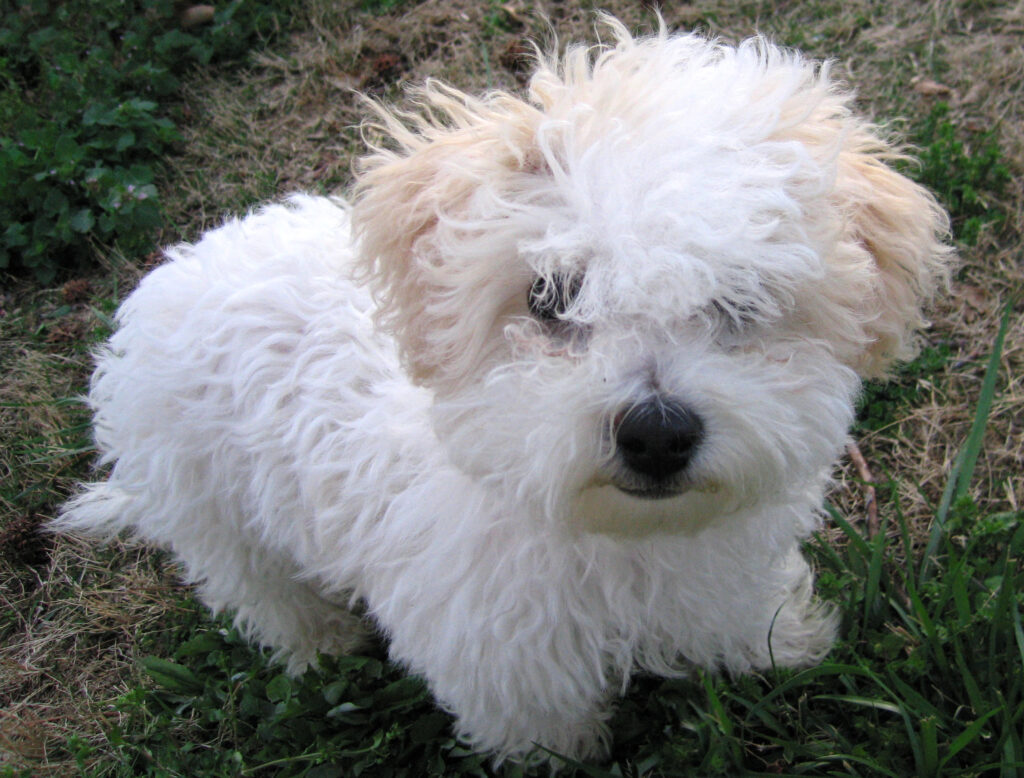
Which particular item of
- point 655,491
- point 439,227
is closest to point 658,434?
point 655,491

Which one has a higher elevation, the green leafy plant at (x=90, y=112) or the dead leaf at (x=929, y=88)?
the dead leaf at (x=929, y=88)

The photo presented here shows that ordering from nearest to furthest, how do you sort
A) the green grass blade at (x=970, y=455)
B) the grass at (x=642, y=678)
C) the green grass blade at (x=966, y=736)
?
the green grass blade at (x=966, y=736)
the grass at (x=642, y=678)
the green grass blade at (x=970, y=455)

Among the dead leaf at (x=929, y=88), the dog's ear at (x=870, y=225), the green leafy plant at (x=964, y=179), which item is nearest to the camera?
the dog's ear at (x=870, y=225)

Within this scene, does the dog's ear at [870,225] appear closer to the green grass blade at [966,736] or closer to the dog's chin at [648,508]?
the dog's chin at [648,508]

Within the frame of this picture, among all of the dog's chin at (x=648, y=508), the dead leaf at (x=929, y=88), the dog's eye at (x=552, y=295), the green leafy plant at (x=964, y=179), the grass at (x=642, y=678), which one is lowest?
the grass at (x=642, y=678)

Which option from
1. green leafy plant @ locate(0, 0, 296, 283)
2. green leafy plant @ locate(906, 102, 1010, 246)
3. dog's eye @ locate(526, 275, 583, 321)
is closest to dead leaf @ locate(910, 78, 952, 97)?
green leafy plant @ locate(906, 102, 1010, 246)

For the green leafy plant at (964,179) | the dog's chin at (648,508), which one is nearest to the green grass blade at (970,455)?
the green leafy plant at (964,179)

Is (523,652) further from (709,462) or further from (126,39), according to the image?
(126,39)

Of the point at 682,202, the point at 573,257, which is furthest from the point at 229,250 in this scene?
the point at 682,202
